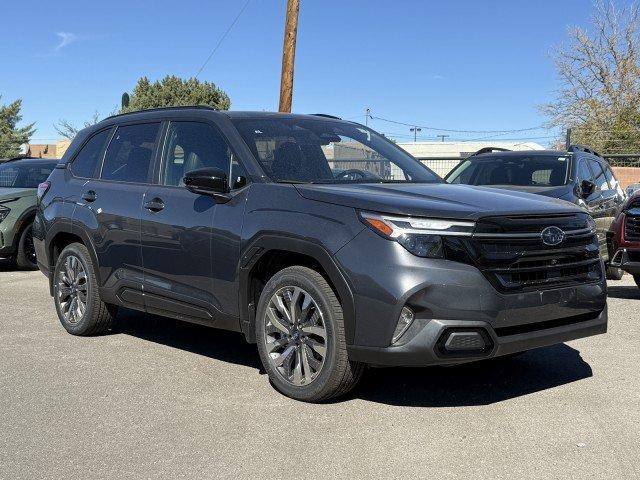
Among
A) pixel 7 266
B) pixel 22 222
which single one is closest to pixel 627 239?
pixel 22 222

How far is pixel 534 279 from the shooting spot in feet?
14.3

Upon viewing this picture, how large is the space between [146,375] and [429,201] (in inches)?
97.3

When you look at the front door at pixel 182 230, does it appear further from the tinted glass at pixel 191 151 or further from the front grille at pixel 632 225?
the front grille at pixel 632 225

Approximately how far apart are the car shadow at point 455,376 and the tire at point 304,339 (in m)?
0.27

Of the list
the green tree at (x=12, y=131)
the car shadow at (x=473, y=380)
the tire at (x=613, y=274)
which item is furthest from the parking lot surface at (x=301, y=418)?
the green tree at (x=12, y=131)

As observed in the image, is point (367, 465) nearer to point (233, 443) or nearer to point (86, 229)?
point (233, 443)

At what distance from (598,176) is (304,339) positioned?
7004mm

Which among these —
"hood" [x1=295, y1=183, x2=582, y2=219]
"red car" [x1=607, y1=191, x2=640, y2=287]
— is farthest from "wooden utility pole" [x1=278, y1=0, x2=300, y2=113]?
"hood" [x1=295, y1=183, x2=582, y2=219]

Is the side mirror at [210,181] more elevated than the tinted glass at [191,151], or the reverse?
the tinted glass at [191,151]

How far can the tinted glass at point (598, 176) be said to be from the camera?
33.1ft

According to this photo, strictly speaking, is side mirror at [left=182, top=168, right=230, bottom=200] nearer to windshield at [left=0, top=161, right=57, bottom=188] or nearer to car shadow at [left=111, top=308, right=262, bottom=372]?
car shadow at [left=111, top=308, right=262, bottom=372]

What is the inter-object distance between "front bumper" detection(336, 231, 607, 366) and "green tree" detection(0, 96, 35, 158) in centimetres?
6785

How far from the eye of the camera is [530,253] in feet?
14.2

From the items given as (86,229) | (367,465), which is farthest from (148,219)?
(367,465)
